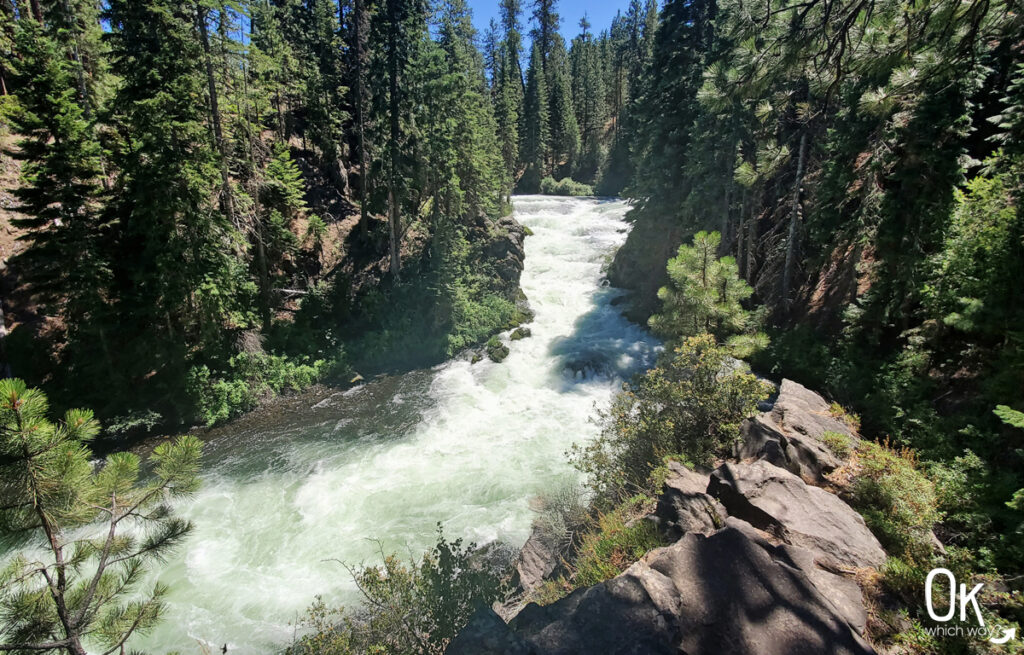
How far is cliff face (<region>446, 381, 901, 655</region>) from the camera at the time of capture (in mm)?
3805

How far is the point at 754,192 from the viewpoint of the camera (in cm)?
1802

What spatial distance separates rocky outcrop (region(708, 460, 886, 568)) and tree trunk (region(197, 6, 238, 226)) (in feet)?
56.4

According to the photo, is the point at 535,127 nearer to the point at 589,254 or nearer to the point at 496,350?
the point at 589,254

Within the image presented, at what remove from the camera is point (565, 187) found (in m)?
52.7

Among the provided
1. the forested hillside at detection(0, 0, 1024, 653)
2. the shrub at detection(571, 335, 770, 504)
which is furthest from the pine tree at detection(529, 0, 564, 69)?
the shrub at detection(571, 335, 770, 504)

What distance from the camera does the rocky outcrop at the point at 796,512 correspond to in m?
5.02

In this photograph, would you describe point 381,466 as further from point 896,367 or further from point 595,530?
point 896,367

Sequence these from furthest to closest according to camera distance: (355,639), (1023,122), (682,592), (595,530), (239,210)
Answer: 1. (239,210)
2. (1023,122)
3. (595,530)
4. (355,639)
5. (682,592)

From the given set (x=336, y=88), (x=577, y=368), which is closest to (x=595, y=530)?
(x=577, y=368)

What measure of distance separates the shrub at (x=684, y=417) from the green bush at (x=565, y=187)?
152 ft

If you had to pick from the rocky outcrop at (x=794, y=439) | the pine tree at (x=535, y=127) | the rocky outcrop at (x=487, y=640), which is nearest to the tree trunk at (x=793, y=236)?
the rocky outcrop at (x=794, y=439)

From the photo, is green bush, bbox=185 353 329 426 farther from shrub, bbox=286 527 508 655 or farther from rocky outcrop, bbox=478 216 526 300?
rocky outcrop, bbox=478 216 526 300

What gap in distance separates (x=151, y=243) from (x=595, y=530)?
1541 centimetres

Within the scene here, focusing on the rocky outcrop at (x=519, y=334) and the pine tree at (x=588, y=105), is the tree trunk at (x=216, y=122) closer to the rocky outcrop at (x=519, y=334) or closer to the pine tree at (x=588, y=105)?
the rocky outcrop at (x=519, y=334)
